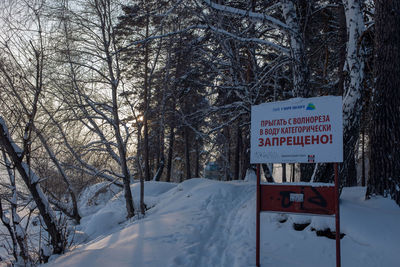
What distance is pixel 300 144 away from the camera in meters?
4.25

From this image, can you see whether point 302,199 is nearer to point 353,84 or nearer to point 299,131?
point 299,131

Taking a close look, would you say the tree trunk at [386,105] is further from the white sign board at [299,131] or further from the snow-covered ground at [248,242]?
the white sign board at [299,131]

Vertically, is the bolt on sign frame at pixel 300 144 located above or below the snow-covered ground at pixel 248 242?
above

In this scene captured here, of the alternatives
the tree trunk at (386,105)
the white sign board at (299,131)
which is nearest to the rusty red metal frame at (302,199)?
the white sign board at (299,131)

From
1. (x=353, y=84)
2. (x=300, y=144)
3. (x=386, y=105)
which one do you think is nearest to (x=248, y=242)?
(x=300, y=144)

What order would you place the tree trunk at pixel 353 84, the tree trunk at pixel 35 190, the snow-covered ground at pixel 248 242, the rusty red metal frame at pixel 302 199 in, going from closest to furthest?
1. the rusty red metal frame at pixel 302 199
2. the snow-covered ground at pixel 248 242
3. the tree trunk at pixel 35 190
4. the tree trunk at pixel 353 84

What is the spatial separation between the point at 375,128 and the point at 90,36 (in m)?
7.70

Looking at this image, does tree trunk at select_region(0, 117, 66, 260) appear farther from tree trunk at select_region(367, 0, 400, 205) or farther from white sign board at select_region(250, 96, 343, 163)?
tree trunk at select_region(367, 0, 400, 205)

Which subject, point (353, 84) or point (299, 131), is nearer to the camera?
point (299, 131)

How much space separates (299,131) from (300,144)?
0.61 ft

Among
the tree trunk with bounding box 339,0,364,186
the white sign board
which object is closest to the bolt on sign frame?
the white sign board

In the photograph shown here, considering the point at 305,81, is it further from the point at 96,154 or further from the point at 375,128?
the point at 96,154

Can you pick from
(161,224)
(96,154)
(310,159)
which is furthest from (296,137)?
(96,154)

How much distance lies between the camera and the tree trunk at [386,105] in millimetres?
6383
